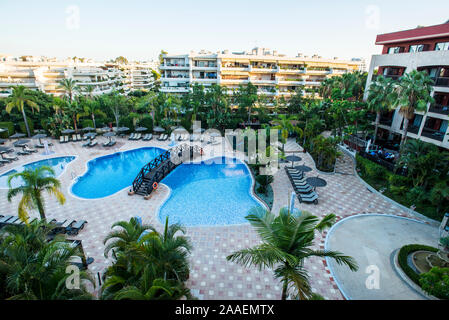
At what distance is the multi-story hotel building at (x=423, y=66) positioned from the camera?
21766mm

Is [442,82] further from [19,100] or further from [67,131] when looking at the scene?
[19,100]

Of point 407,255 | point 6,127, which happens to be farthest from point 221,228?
point 6,127

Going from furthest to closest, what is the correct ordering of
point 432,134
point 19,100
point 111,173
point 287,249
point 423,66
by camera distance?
point 19,100 < point 111,173 < point 423,66 < point 432,134 < point 287,249

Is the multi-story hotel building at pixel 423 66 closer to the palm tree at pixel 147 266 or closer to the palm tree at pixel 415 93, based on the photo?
the palm tree at pixel 415 93

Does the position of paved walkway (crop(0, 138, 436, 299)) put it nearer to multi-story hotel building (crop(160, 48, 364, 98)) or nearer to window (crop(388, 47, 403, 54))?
window (crop(388, 47, 403, 54))

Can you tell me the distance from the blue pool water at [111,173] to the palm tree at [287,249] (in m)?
16.1

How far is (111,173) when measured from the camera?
24.6 metres

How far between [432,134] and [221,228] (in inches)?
875

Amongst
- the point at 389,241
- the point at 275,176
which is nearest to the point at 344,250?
the point at 389,241

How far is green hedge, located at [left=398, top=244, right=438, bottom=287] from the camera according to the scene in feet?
36.3

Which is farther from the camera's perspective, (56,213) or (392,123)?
(392,123)

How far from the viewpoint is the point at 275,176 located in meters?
23.1
